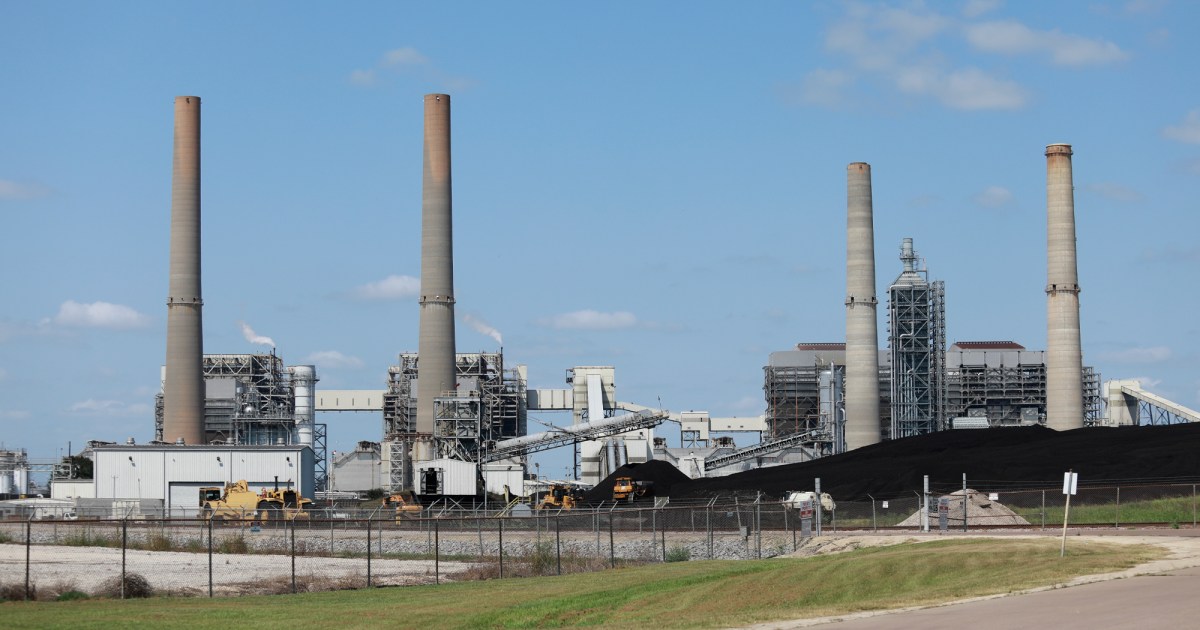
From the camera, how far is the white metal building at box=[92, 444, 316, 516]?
277 ft

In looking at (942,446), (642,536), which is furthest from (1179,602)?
(942,446)

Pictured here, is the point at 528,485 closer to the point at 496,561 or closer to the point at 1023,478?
the point at 1023,478

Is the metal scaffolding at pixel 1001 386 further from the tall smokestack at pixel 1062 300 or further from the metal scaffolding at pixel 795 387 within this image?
the tall smokestack at pixel 1062 300

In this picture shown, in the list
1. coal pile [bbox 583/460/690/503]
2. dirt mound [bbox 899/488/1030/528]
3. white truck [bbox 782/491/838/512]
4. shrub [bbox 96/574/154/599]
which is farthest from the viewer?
coal pile [bbox 583/460/690/503]

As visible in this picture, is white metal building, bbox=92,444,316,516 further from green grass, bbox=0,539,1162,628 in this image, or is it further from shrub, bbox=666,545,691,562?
green grass, bbox=0,539,1162,628

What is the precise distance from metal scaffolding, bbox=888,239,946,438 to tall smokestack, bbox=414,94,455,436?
116ft

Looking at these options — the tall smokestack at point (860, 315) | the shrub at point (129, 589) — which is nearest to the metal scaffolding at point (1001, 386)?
the tall smokestack at point (860, 315)

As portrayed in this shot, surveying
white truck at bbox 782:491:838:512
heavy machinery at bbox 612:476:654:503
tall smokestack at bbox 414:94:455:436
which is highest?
tall smokestack at bbox 414:94:455:436

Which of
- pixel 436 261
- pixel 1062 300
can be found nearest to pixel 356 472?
pixel 436 261

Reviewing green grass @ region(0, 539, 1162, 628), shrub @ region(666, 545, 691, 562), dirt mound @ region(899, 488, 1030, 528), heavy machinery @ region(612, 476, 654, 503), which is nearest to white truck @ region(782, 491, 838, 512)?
dirt mound @ region(899, 488, 1030, 528)

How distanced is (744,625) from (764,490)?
159 ft

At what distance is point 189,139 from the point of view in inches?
3703

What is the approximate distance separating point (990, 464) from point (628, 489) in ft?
61.7

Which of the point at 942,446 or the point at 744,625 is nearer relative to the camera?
the point at 744,625
